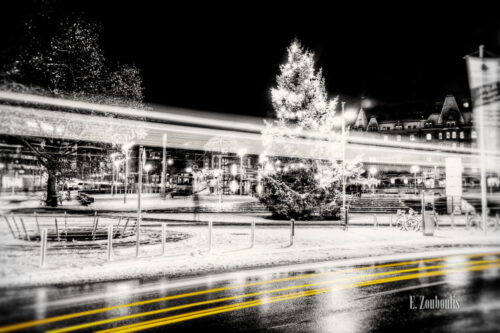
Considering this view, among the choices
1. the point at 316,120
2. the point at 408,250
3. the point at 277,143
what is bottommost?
the point at 408,250

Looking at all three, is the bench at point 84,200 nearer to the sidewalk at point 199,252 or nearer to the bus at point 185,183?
the bus at point 185,183

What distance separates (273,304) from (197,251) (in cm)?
600

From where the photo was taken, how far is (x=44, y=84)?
17.5 meters

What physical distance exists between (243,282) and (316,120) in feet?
56.9

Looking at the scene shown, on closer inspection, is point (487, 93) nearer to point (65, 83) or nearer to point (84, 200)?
point (65, 83)

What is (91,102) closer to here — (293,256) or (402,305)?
(293,256)

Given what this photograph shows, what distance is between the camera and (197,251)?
12.2 m

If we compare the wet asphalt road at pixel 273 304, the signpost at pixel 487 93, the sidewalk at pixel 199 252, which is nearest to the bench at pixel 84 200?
the sidewalk at pixel 199 252

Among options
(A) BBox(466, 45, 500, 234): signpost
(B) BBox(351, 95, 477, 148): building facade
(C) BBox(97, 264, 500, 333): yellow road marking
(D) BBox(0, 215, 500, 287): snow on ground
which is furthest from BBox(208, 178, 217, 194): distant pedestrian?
(B) BBox(351, 95, 477, 148): building facade

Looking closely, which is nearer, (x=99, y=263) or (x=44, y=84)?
(x=99, y=263)

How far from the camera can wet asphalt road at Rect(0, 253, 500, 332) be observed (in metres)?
5.46

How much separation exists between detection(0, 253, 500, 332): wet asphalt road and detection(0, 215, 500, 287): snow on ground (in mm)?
1028

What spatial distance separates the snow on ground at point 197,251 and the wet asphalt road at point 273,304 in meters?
1.03

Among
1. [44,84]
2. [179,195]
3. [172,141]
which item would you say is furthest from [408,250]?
[179,195]
